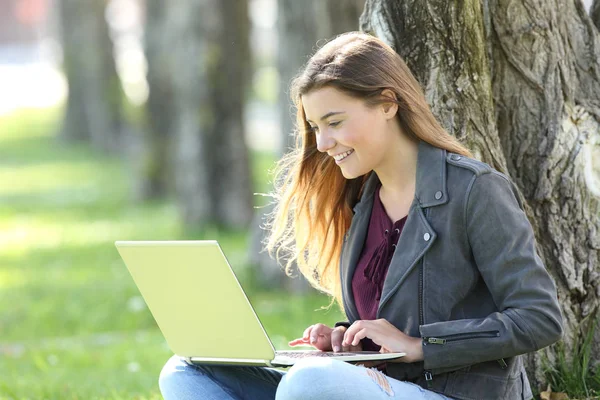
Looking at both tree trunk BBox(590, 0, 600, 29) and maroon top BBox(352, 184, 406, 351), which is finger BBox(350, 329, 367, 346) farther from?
tree trunk BBox(590, 0, 600, 29)

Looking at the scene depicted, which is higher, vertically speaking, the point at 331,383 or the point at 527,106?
the point at 527,106

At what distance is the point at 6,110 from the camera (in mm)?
35062

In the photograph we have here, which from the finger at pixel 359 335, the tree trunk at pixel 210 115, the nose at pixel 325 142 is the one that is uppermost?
the nose at pixel 325 142

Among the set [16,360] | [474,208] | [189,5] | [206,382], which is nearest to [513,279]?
[474,208]

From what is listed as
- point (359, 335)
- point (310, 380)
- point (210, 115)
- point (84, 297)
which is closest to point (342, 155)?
point (359, 335)

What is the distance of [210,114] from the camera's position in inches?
450

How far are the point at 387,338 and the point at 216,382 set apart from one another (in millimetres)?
645

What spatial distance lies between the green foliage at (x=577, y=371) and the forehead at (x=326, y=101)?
132cm

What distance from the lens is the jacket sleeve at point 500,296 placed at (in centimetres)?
302

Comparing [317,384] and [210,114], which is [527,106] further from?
[210,114]

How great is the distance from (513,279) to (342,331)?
0.65 m

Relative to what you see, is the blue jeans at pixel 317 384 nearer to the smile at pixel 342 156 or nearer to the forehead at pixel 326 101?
the smile at pixel 342 156

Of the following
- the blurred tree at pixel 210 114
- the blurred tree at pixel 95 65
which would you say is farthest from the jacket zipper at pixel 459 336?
the blurred tree at pixel 95 65

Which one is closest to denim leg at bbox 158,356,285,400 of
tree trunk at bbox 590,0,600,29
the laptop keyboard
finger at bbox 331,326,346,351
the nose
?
the laptop keyboard
